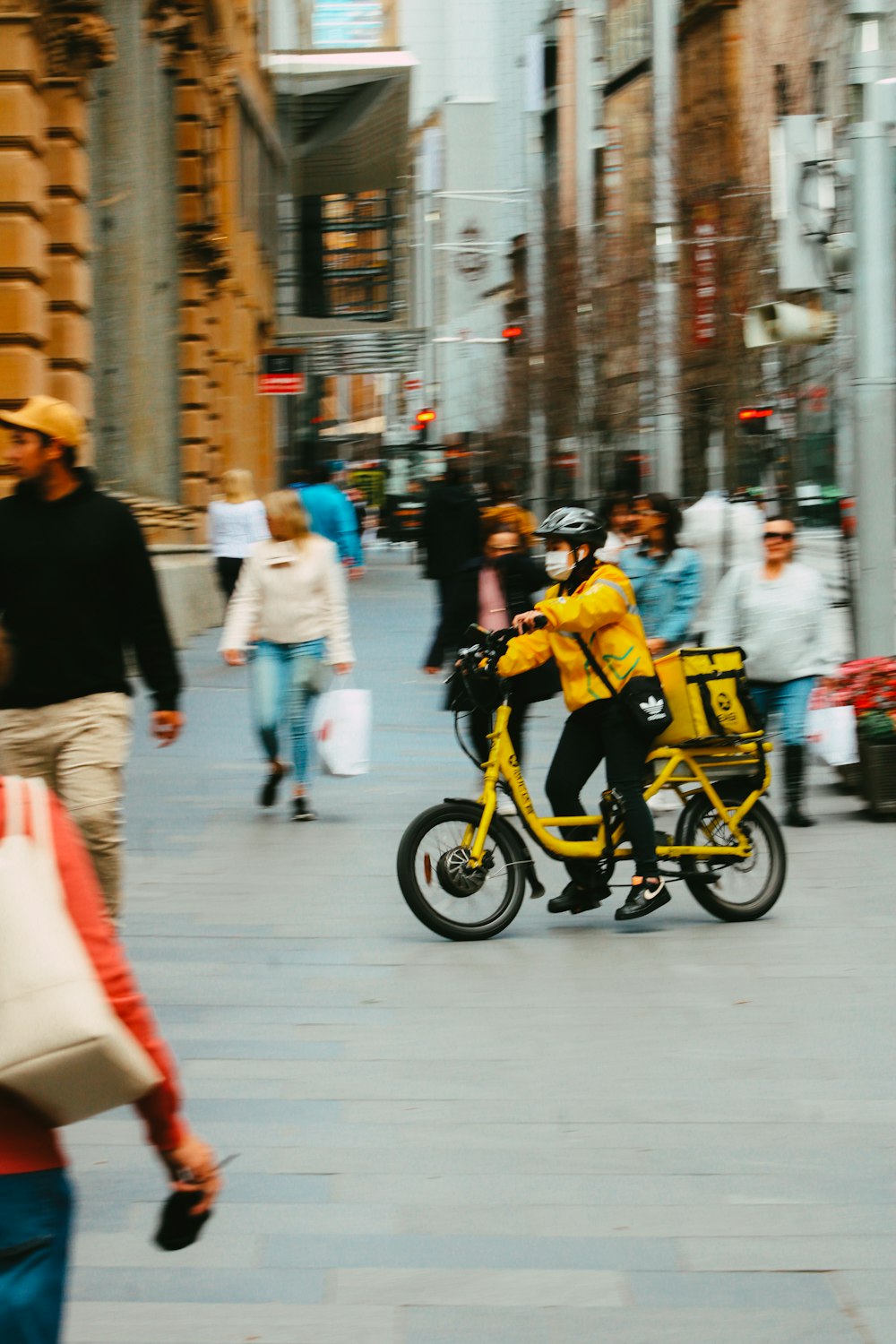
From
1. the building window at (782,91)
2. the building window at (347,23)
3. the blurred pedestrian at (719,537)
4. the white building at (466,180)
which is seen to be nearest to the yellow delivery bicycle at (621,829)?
the blurred pedestrian at (719,537)

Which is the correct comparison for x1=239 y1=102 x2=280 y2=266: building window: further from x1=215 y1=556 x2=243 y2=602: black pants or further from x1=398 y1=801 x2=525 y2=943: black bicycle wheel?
x1=398 y1=801 x2=525 y2=943: black bicycle wheel

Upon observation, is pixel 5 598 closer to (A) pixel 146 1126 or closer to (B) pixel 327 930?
(B) pixel 327 930

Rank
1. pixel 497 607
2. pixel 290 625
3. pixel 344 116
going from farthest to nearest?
pixel 344 116 → pixel 497 607 → pixel 290 625

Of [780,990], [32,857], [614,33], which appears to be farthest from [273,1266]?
[614,33]

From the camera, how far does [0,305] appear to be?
45.7ft

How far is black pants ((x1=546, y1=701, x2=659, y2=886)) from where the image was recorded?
7902 mm

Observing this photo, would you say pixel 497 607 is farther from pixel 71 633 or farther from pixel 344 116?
pixel 344 116

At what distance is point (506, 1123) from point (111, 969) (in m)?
2.86

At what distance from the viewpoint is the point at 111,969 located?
Result: 258cm

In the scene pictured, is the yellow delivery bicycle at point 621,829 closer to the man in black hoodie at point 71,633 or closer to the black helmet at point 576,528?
the black helmet at point 576,528

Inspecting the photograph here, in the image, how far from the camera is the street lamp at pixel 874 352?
12305 millimetres

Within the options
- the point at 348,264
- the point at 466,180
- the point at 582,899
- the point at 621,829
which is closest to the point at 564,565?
the point at 621,829

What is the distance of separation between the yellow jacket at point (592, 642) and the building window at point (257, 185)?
93.2 feet

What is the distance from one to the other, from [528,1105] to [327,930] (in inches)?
104
